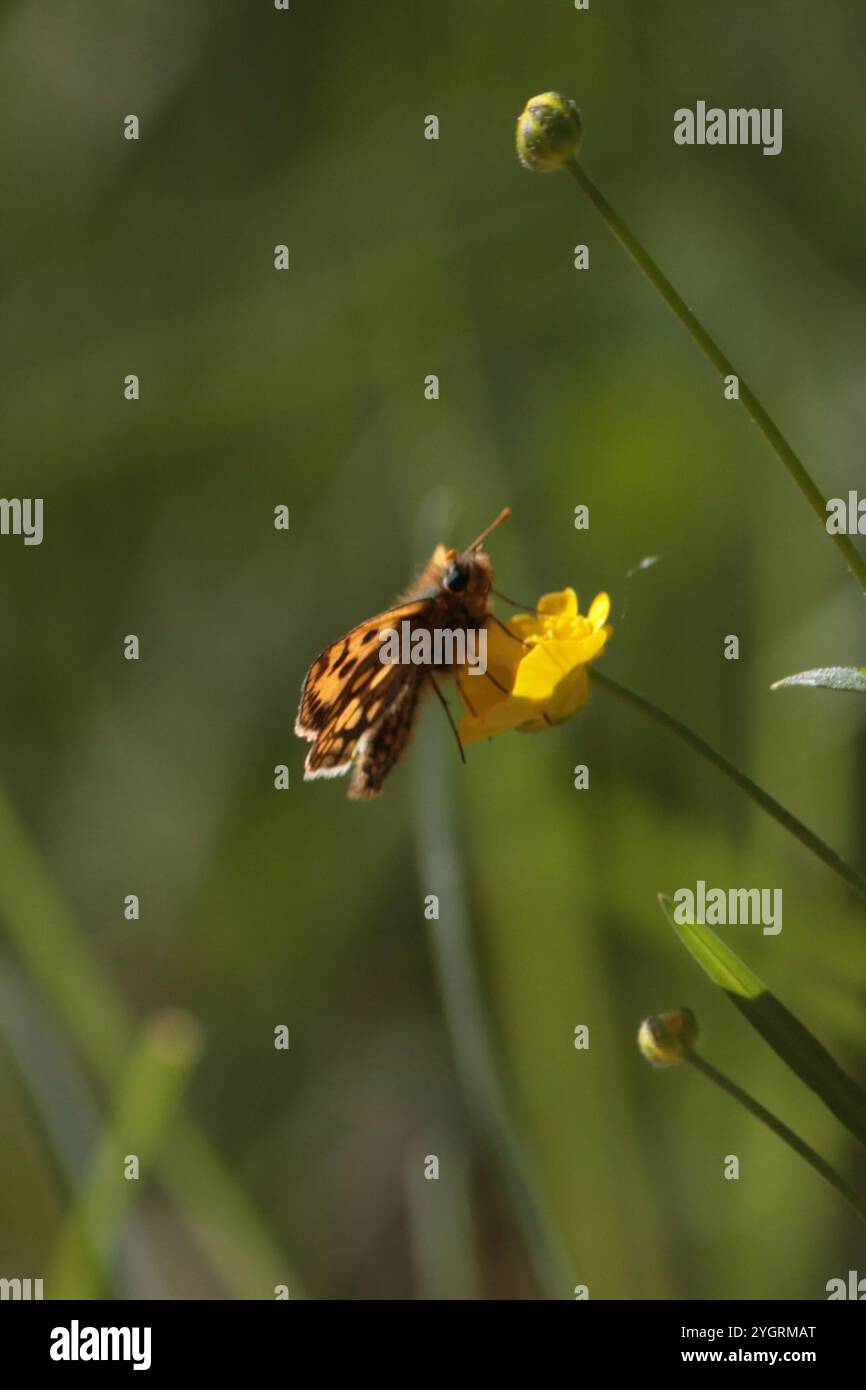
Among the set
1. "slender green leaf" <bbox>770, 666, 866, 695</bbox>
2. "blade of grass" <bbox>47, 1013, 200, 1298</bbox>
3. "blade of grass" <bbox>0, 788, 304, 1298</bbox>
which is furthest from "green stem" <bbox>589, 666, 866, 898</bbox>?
"blade of grass" <bbox>0, 788, 304, 1298</bbox>

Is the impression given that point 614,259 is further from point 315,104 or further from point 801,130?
point 315,104

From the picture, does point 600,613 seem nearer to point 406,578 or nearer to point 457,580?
point 457,580

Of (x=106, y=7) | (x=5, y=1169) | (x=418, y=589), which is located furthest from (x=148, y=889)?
(x=106, y=7)

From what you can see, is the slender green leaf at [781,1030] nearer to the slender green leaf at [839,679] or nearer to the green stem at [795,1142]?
the green stem at [795,1142]

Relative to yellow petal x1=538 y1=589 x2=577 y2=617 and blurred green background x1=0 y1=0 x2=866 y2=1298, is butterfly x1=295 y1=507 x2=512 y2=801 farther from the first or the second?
blurred green background x1=0 y1=0 x2=866 y2=1298

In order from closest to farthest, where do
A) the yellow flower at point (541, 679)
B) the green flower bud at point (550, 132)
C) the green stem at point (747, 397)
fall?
the green stem at point (747, 397)
the green flower bud at point (550, 132)
the yellow flower at point (541, 679)

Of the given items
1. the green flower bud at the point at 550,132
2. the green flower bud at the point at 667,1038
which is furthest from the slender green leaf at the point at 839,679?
the green flower bud at the point at 550,132
